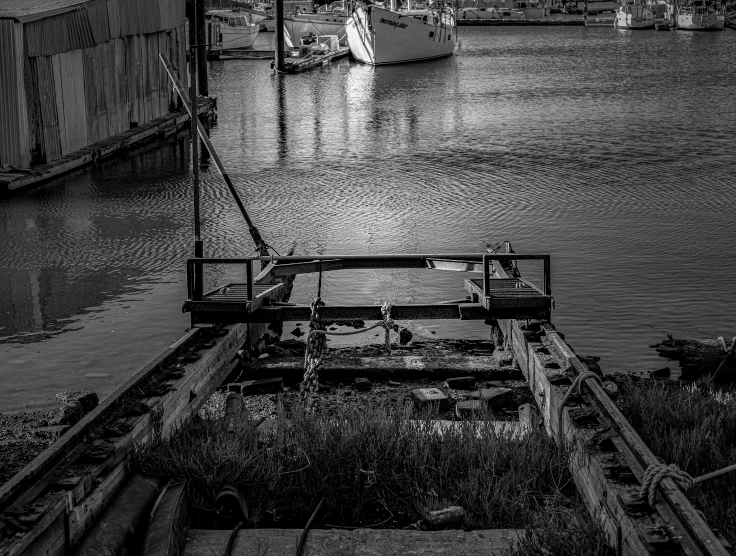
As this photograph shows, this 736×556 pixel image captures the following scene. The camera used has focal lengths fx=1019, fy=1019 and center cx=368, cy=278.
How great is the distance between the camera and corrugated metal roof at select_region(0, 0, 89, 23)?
1952cm

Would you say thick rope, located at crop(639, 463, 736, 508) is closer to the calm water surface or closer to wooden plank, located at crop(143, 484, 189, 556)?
wooden plank, located at crop(143, 484, 189, 556)

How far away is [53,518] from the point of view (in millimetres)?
5016

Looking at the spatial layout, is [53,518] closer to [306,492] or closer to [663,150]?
[306,492]

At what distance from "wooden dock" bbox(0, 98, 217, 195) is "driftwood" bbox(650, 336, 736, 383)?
44.0 ft

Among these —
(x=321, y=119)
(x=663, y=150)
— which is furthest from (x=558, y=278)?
(x=321, y=119)

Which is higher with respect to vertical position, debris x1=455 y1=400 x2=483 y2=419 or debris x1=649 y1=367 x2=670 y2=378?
debris x1=455 y1=400 x2=483 y2=419

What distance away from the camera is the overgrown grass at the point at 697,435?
18.3 ft

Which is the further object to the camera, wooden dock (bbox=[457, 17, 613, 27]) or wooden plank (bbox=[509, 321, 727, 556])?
wooden dock (bbox=[457, 17, 613, 27])

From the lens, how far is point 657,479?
5102 mm

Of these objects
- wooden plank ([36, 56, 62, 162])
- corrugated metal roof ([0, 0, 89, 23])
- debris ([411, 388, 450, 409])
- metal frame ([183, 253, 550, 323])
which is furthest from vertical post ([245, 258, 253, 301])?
wooden plank ([36, 56, 62, 162])

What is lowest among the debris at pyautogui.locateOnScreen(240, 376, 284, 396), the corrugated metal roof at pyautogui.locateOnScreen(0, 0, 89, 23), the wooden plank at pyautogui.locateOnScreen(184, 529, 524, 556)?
the debris at pyautogui.locateOnScreen(240, 376, 284, 396)

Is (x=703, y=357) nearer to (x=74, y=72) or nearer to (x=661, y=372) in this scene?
(x=661, y=372)

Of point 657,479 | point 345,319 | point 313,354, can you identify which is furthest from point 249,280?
point 657,479

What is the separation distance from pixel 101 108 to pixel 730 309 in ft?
53.8
